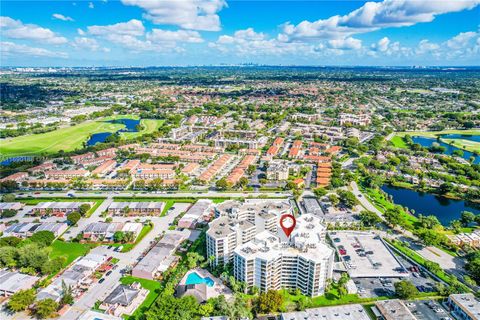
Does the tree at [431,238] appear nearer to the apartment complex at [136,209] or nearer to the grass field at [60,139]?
the apartment complex at [136,209]

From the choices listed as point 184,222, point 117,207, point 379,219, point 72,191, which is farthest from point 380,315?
point 72,191

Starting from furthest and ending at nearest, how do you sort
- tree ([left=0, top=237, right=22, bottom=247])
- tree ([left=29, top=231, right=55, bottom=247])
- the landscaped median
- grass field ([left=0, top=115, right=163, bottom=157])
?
grass field ([left=0, top=115, right=163, bottom=157]) → the landscaped median → tree ([left=29, top=231, right=55, bottom=247]) → tree ([left=0, top=237, right=22, bottom=247])

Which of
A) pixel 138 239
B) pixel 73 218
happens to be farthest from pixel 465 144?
pixel 73 218

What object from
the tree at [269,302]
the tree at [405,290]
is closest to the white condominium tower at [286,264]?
the tree at [269,302]

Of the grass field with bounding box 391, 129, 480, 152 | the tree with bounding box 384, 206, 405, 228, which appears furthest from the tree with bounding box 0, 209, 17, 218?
the grass field with bounding box 391, 129, 480, 152

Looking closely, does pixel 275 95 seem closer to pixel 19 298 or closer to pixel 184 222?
pixel 184 222

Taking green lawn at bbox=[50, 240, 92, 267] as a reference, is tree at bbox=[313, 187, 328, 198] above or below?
above

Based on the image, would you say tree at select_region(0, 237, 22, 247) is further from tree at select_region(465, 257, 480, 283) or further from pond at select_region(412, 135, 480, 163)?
pond at select_region(412, 135, 480, 163)
